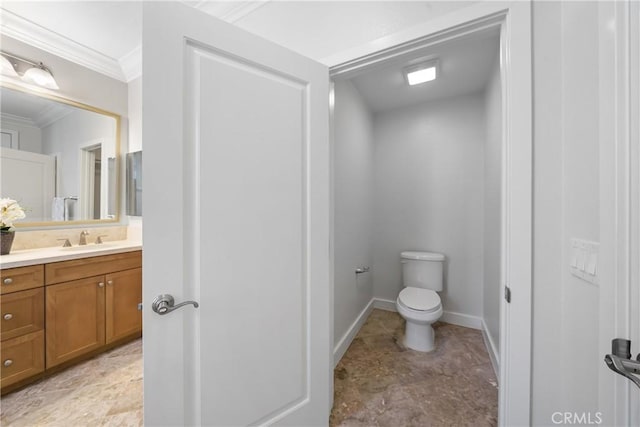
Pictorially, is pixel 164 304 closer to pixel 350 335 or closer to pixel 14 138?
pixel 350 335

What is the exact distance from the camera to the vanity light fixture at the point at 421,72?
1911 mm

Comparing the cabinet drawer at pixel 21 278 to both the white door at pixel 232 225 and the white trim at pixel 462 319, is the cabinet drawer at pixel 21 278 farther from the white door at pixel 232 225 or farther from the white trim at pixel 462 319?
the white trim at pixel 462 319

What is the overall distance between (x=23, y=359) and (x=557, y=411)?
2.82m

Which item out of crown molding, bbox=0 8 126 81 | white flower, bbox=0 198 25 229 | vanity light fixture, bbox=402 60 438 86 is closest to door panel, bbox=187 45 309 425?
vanity light fixture, bbox=402 60 438 86

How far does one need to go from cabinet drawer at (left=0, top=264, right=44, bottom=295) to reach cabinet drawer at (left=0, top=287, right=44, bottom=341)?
3cm

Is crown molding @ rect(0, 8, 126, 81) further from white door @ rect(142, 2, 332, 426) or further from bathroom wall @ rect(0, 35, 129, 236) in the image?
white door @ rect(142, 2, 332, 426)

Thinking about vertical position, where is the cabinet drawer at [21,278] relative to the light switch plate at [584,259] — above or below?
below

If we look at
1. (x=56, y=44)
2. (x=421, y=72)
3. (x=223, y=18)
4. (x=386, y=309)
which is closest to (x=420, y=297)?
(x=386, y=309)

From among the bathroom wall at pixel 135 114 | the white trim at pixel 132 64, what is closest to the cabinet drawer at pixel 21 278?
the bathroom wall at pixel 135 114

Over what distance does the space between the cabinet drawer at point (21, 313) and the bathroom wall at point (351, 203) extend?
200 cm

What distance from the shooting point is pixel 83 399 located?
1463 millimetres

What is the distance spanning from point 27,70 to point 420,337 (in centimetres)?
383

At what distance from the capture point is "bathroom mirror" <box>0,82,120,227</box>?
5.82ft

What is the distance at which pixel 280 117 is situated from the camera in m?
1.08
